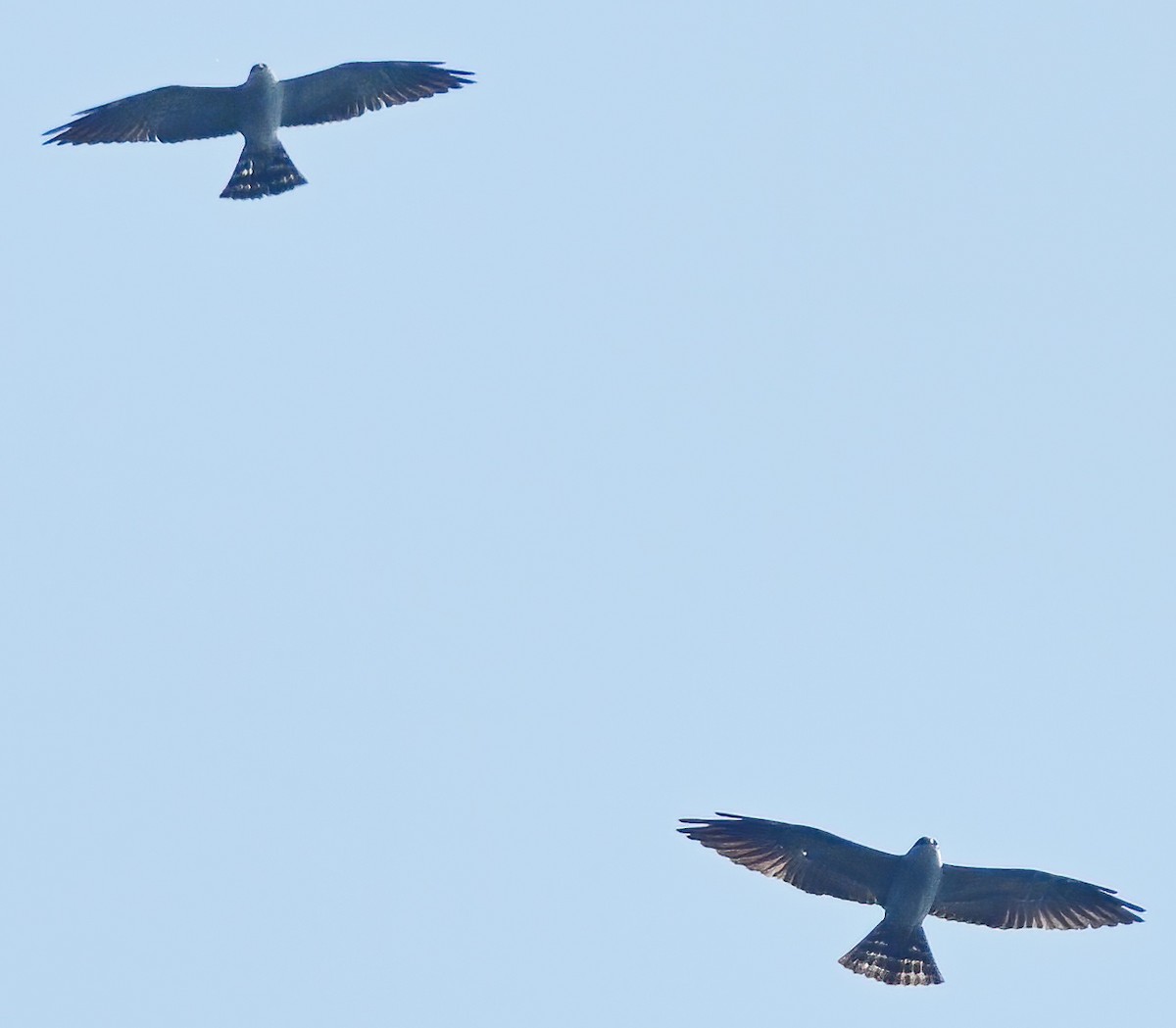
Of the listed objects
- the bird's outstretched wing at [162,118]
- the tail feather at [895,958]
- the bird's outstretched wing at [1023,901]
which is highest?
the bird's outstretched wing at [162,118]

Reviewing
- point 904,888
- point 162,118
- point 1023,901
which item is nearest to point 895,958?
point 904,888

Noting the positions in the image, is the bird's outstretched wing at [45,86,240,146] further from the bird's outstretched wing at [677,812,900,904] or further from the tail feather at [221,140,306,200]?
the bird's outstretched wing at [677,812,900,904]

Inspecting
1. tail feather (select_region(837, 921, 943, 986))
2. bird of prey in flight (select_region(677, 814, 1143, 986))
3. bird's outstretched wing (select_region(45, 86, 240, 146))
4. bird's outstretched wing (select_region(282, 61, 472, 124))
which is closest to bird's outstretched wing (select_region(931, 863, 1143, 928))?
bird of prey in flight (select_region(677, 814, 1143, 986))

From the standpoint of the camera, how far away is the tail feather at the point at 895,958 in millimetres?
25266

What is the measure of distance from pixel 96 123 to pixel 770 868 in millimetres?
12377

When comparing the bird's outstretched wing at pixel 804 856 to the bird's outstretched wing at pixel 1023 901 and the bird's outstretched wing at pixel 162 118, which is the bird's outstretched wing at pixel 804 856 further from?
the bird's outstretched wing at pixel 162 118

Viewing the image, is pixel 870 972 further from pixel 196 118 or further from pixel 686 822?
pixel 196 118

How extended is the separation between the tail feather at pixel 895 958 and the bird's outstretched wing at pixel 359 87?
11.5 meters

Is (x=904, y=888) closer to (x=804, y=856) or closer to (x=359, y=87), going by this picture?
(x=804, y=856)

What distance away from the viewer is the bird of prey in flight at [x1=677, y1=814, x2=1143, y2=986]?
82.9 ft

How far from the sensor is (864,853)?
84.0 feet

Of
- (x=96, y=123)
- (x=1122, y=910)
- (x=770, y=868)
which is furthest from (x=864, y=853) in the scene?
(x=96, y=123)

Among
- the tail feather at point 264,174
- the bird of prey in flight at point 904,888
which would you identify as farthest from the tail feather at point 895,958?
the tail feather at point 264,174

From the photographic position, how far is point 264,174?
1162 inches
